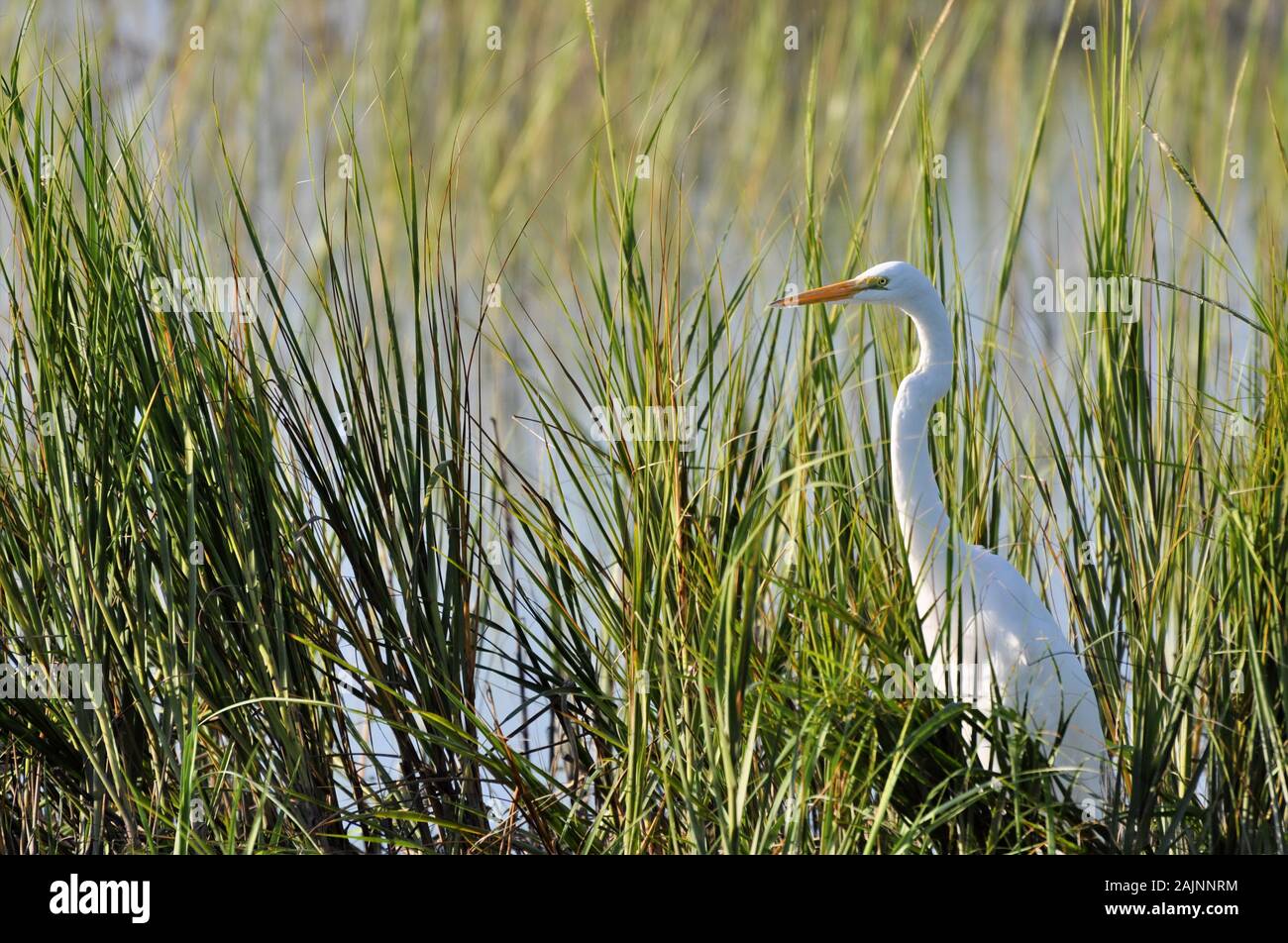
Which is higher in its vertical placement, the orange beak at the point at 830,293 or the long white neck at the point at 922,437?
the orange beak at the point at 830,293

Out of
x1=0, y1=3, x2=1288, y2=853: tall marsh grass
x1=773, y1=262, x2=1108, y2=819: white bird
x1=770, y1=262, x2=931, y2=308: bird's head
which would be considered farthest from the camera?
x1=770, y1=262, x2=931, y2=308: bird's head

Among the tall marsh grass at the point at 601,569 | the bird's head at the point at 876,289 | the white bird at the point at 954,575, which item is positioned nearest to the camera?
the tall marsh grass at the point at 601,569

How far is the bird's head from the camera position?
2.14 meters

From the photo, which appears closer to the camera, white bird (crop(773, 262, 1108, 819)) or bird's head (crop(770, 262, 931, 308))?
white bird (crop(773, 262, 1108, 819))

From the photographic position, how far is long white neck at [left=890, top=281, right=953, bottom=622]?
79.4 inches

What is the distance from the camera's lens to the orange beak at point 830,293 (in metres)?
2.15

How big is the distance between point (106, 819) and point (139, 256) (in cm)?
77

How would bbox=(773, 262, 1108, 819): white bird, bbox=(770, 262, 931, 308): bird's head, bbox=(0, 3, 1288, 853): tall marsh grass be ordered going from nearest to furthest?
bbox=(0, 3, 1288, 853): tall marsh grass
bbox=(773, 262, 1108, 819): white bird
bbox=(770, 262, 931, 308): bird's head

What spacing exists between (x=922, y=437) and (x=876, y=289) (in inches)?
11.2

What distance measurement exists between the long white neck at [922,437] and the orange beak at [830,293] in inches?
3.0

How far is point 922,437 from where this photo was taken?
2.02m

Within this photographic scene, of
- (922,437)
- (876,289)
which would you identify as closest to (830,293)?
(876,289)

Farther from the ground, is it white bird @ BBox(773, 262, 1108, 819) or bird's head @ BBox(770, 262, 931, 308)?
bird's head @ BBox(770, 262, 931, 308)
